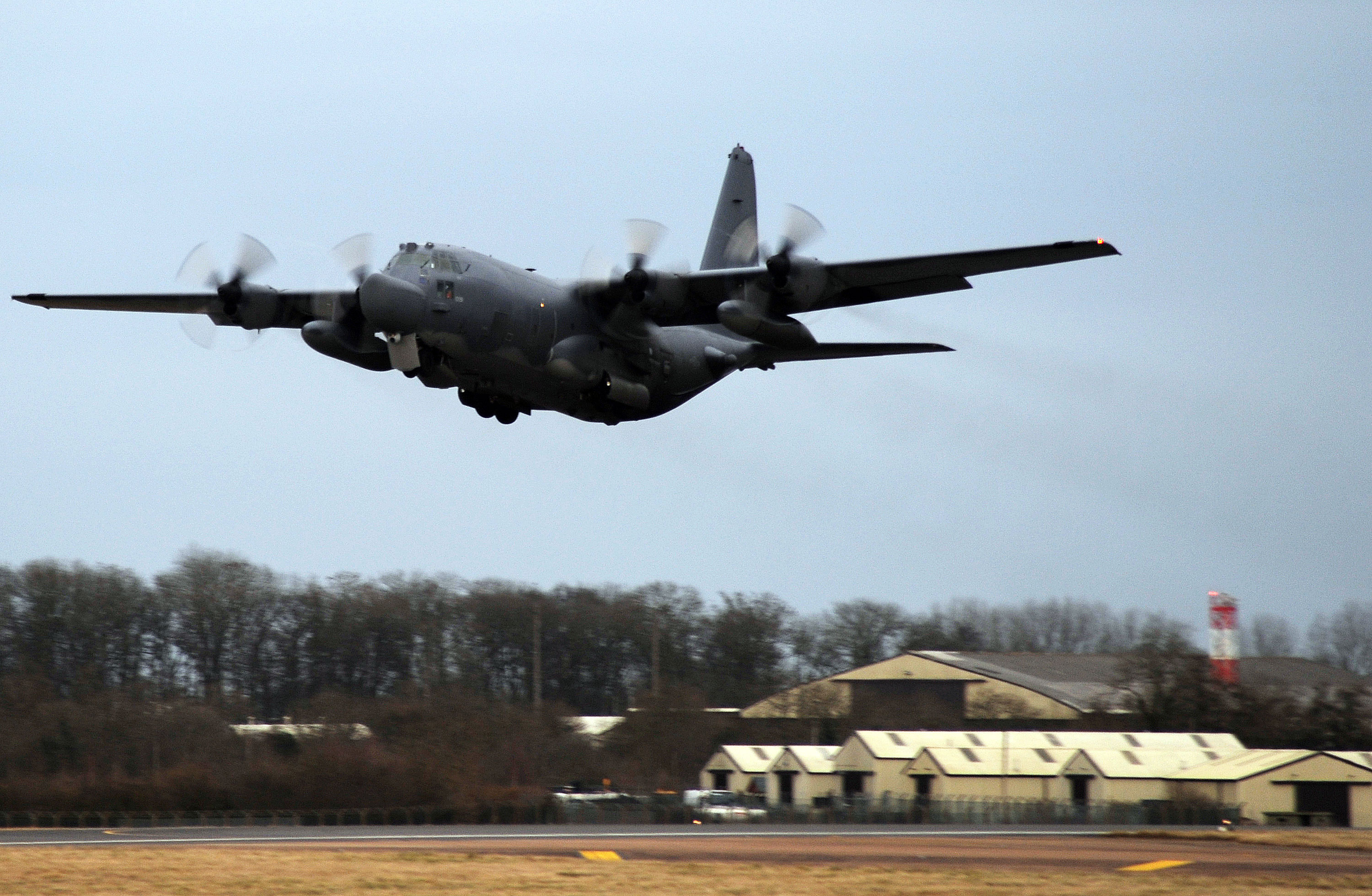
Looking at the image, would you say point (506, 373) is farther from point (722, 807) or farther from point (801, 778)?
point (801, 778)

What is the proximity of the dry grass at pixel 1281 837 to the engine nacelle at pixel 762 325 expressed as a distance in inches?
611

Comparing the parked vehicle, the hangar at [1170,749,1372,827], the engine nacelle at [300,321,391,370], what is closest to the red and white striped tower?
the hangar at [1170,749,1372,827]

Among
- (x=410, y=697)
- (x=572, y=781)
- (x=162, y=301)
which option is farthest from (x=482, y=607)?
(x=162, y=301)

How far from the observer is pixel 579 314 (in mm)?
28344

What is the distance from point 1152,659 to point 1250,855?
28.8 metres

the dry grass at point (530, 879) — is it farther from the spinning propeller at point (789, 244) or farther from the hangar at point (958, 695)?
the hangar at point (958, 695)

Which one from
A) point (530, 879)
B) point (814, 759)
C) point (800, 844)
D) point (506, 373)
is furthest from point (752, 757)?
point (530, 879)

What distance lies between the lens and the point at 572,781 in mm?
49844

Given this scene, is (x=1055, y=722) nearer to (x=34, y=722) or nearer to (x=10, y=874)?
(x=34, y=722)

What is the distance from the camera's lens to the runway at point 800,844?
27859 mm

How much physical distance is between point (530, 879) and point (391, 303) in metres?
9.76

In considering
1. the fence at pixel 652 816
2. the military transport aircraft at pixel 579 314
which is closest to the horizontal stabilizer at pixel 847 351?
the military transport aircraft at pixel 579 314

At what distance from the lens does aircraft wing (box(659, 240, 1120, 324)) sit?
25.4 meters

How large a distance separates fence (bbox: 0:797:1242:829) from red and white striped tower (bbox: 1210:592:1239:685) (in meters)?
13.0
